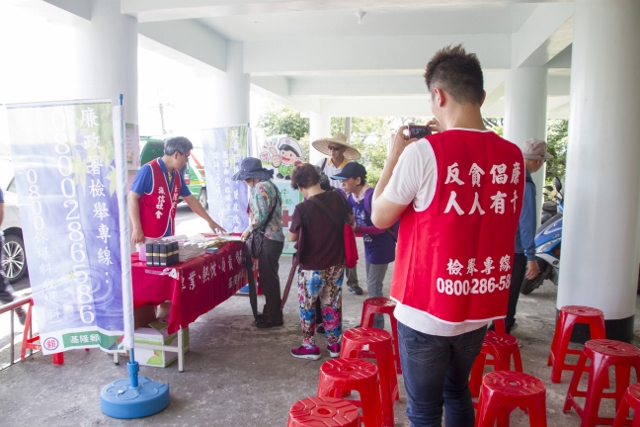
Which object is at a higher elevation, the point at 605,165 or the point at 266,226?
the point at 605,165

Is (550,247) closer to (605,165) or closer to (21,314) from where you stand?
(605,165)

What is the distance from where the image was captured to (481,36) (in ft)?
22.7

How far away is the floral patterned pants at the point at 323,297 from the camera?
3.51 m

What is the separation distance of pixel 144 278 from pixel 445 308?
232cm

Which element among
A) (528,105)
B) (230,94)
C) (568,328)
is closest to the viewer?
(568,328)

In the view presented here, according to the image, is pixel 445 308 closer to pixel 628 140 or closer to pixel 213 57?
pixel 628 140

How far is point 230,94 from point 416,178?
20.2 feet

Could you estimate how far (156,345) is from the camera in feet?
11.1

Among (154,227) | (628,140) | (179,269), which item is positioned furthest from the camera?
(154,227)

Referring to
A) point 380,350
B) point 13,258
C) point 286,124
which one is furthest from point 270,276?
point 286,124

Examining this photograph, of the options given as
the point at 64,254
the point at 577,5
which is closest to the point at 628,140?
the point at 577,5

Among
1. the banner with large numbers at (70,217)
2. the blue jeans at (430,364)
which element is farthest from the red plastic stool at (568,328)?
the banner with large numbers at (70,217)

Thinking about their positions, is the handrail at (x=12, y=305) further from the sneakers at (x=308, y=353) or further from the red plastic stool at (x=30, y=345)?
the sneakers at (x=308, y=353)

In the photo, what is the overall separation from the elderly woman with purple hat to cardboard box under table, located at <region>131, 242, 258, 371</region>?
0.50m
